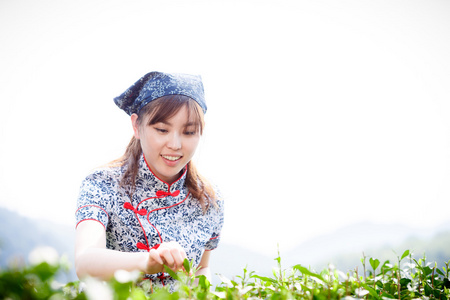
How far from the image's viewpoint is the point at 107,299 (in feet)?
1.13

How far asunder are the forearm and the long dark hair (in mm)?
490

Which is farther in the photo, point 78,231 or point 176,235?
point 176,235

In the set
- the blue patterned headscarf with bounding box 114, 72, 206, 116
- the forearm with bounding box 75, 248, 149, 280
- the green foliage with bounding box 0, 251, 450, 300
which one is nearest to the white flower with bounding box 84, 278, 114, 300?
the green foliage with bounding box 0, 251, 450, 300

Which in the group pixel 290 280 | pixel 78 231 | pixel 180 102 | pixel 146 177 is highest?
pixel 180 102

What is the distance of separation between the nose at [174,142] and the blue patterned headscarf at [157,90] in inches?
8.1

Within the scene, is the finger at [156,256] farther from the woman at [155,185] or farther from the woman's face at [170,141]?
the woman's face at [170,141]

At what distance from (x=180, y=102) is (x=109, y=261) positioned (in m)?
0.73

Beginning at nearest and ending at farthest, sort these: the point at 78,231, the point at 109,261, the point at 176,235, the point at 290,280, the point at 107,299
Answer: the point at 107,299, the point at 290,280, the point at 109,261, the point at 78,231, the point at 176,235

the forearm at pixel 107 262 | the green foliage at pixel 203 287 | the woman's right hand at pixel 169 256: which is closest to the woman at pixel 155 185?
the forearm at pixel 107 262

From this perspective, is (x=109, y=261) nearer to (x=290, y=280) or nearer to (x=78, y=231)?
(x=78, y=231)

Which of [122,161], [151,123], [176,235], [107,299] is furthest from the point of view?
[122,161]

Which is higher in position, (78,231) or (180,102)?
(180,102)

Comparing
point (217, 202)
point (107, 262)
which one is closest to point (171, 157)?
point (217, 202)

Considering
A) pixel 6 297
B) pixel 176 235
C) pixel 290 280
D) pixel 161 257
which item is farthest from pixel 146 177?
pixel 6 297
